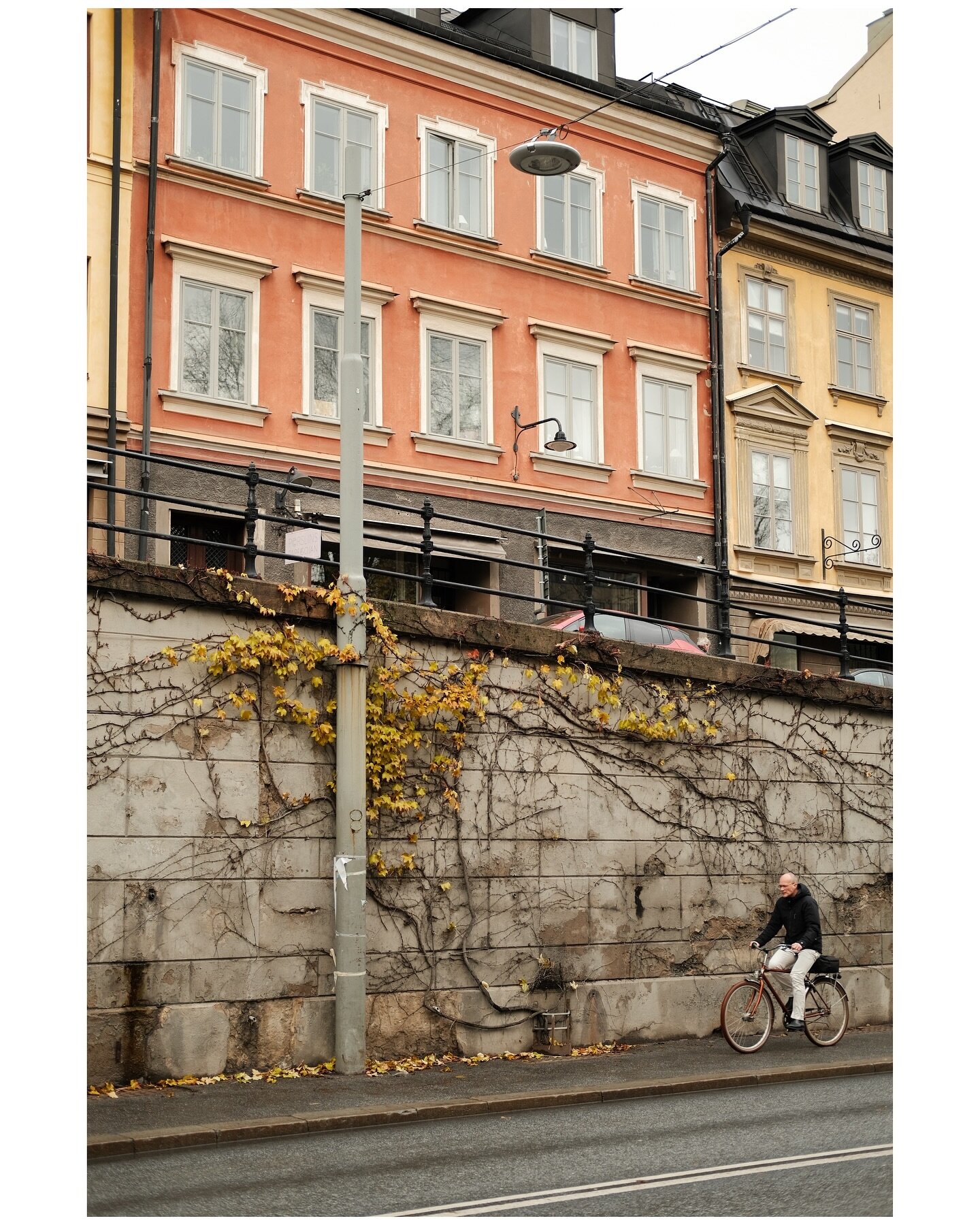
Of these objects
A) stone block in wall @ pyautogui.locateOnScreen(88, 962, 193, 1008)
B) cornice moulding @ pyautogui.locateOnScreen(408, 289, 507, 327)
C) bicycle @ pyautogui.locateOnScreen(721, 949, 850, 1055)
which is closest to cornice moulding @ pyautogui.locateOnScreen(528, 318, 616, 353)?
cornice moulding @ pyautogui.locateOnScreen(408, 289, 507, 327)

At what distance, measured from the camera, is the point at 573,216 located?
88.0 ft

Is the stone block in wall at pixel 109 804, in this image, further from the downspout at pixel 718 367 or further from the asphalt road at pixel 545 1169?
the downspout at pixel 718 367

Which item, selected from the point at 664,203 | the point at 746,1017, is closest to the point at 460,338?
the point at 664,203

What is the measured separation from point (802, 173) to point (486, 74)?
27.7 ft

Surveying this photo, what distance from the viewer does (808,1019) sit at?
14.9 metres

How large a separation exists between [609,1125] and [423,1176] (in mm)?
2338

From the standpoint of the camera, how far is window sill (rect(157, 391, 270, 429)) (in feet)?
72.1

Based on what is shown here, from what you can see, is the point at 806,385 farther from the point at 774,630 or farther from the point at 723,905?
the point at 723,905

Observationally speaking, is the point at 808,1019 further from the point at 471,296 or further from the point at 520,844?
the point at 471,296

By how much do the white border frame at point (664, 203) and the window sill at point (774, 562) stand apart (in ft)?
16.1

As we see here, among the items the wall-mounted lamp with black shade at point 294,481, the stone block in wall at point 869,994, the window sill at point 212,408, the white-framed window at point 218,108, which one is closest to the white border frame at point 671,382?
the wall-mounted lamp with black shade at point 294,481

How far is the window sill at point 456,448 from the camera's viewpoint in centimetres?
2442

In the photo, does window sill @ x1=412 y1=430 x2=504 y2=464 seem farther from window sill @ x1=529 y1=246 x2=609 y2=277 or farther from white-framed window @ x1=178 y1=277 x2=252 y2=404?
window sill @ x1=529 y1=246 x2=609 y2=277

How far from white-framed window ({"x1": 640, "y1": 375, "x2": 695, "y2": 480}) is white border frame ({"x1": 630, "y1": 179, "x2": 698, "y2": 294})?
177cm
